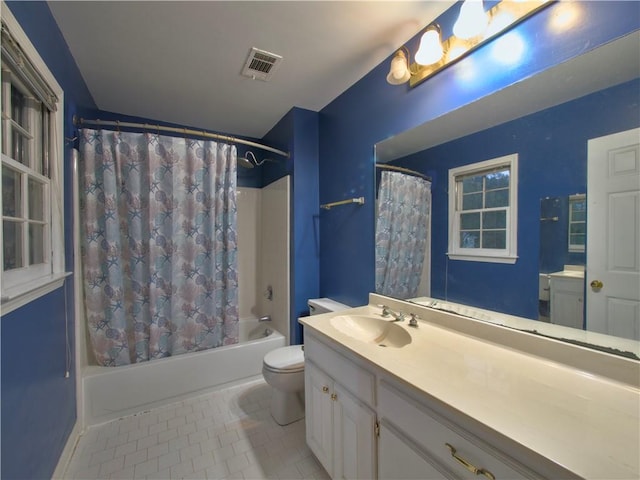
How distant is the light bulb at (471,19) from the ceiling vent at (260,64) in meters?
1.04

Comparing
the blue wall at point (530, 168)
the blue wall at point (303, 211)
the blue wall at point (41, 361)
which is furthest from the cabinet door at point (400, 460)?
the blue wall at point (303, 211)

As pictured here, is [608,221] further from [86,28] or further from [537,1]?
[86,28]

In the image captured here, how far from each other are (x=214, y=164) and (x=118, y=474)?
1989 millimetres

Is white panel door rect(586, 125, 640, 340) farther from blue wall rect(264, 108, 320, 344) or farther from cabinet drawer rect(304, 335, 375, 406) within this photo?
blue wall rect(264, 108, 320, 344)

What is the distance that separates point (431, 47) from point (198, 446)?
8.22ft

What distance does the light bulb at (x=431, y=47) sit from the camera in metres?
1.27

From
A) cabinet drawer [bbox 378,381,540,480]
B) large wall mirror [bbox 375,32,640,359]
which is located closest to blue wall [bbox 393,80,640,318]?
large wall mirror [bbox 375,32,640,359]

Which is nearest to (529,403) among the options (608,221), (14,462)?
(608,221)

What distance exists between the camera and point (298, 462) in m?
1.44

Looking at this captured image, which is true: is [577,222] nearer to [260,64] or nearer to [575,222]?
[575,222]

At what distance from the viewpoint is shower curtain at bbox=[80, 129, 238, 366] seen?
1813mm

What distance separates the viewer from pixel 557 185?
37.7 inches

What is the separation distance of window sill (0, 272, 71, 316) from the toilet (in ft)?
3.93

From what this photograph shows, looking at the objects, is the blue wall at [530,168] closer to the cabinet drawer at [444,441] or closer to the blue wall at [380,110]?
the blue wall at [380,110]
